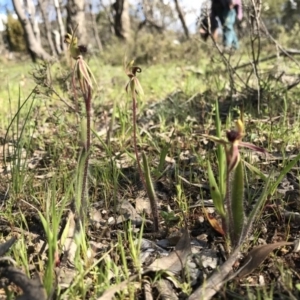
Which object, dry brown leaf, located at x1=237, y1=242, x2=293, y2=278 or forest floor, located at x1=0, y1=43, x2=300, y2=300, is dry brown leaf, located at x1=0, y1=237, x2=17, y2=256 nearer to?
forest floor, located at x1=0, y1=43, x2=300, y2=300

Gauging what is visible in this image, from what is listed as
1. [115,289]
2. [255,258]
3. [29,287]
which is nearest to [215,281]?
[255,258]

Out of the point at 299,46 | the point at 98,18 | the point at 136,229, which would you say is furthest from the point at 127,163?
the point at 98,18

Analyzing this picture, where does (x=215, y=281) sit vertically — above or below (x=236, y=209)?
below

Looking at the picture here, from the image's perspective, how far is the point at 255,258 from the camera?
3.84 feet

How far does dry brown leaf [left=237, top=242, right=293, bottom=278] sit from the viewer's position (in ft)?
3.77

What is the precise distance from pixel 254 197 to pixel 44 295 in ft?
2.96

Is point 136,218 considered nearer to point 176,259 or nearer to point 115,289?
point 176,259

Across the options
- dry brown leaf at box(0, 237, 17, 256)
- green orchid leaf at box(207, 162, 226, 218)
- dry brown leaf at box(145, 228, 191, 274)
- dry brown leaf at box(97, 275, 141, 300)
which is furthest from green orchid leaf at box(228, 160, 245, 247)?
dry brown leaf at box(0, 237, 17, 256)

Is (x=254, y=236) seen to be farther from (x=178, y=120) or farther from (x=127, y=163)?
(x=178, y=120)

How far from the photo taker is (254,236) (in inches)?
52.2

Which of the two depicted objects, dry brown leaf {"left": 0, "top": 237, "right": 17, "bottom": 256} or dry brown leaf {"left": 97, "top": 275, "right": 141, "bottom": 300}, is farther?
dry brown leaf {"left": 0, "top": 237, "right": 17, "bottom": 256}

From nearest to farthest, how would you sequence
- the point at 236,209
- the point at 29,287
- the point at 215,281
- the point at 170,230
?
1. the point at 29,287
2. the point at 215,281
3. the point at 236,209
4. the point at 170,230

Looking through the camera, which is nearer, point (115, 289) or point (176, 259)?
point (115, 289)

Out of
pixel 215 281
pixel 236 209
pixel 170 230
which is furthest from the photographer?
pixel 170 230
